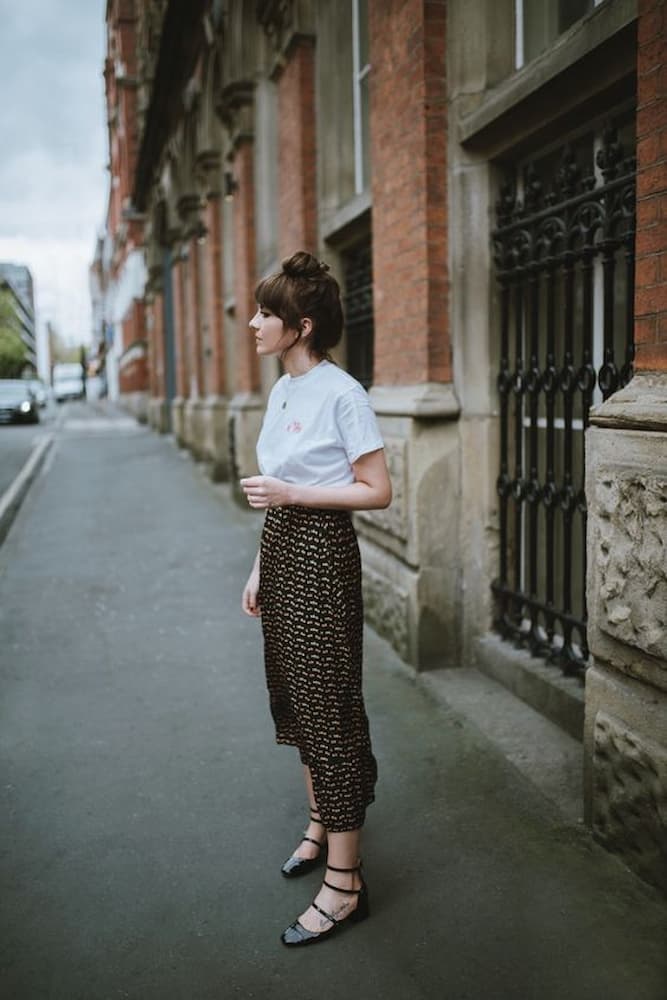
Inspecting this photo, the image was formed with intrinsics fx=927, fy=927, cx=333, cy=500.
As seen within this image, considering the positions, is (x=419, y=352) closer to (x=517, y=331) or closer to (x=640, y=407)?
(x=517, y=331)

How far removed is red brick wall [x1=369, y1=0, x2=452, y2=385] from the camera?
16.4 ft

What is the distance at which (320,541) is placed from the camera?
2.82 m

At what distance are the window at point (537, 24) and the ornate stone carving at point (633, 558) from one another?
2681 mm

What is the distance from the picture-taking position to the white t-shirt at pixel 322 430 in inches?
108

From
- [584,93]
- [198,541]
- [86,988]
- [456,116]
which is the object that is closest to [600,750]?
[86,988]

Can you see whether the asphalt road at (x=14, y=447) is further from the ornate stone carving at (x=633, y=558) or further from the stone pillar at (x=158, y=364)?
the ornate stone carving at (x=633, y=558)

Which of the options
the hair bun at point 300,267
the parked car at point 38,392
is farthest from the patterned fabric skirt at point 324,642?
the parked car at point 38,392

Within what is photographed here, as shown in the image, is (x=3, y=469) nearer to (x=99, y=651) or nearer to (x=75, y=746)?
(x=99, y=651)

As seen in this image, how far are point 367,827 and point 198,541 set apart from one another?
6.06m

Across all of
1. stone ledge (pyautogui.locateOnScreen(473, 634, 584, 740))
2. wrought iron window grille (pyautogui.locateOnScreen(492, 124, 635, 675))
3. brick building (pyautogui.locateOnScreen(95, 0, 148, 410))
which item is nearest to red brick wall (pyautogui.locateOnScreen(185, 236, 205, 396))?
wrought iron window grille (pyautogui.locateOnScreen(492, 124, 635, 675))

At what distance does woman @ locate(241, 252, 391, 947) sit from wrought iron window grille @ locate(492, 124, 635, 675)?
1.48m

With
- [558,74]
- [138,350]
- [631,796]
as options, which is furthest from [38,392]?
[631,796]

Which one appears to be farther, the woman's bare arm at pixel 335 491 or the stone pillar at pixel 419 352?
the stone pillar at pixel 419 352

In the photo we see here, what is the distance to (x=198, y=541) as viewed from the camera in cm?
932
